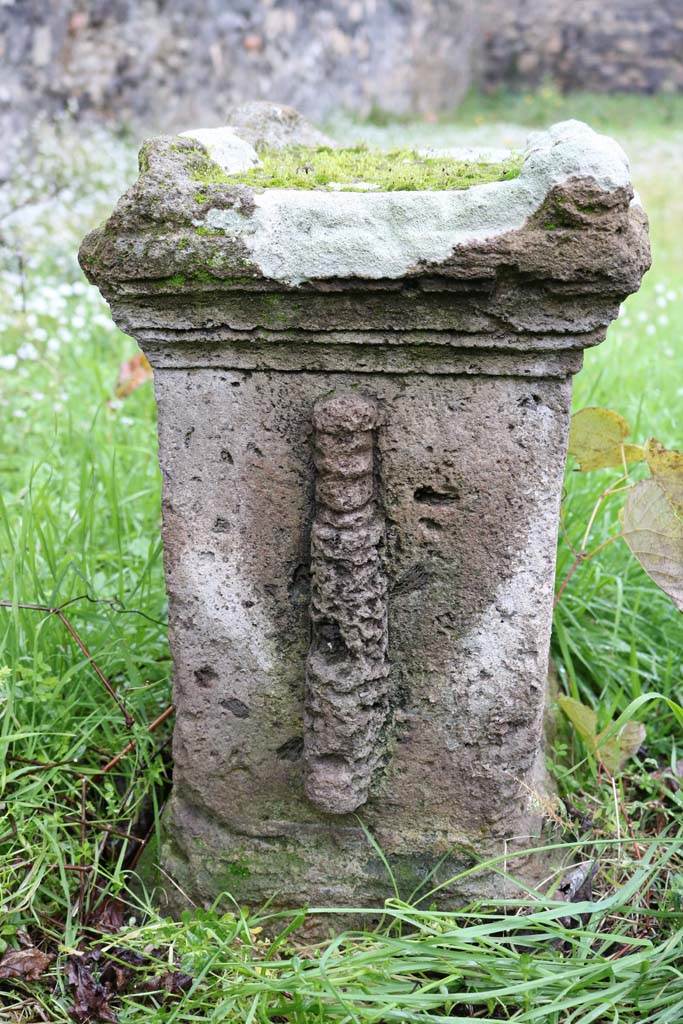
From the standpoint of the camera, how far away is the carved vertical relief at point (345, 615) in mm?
1394

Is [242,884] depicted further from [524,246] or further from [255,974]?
[524,246]

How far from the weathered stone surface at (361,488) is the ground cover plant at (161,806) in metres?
0.14

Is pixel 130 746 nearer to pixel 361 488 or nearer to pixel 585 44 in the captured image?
pixel 361 488

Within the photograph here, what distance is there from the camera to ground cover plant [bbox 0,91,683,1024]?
1.41m

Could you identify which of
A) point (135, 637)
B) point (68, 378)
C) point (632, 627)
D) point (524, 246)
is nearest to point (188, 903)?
point (135, 637)

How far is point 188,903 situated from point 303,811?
0.28m

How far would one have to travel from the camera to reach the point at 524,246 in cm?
124

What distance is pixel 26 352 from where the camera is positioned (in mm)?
3395

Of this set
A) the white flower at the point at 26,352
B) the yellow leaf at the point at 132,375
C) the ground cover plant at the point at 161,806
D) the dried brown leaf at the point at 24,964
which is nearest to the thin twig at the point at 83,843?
the ground cover plant at the point at 161,806

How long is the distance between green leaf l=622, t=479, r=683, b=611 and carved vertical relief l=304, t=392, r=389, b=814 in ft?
1.40

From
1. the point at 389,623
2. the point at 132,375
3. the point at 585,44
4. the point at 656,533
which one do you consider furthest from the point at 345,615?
the point at 585,44

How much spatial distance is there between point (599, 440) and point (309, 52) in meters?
7.54

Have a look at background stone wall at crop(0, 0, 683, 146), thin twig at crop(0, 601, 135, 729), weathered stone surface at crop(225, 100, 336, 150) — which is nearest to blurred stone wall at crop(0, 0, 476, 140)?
background stone wall at crop(0, 0, 683, 146)

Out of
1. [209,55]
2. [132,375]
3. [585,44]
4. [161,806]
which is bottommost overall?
[161,806]
